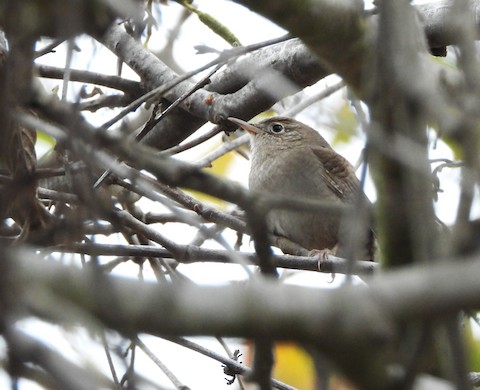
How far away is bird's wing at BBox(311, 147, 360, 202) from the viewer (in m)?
6.08

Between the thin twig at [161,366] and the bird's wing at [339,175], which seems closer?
the thin twig at [161,366]

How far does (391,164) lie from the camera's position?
6.99 ft

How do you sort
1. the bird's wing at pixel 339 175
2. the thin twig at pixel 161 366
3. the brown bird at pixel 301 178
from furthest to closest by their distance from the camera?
1. the bird's wing at pixel 339 175
2. the brown bird at pixel 301 178
3. the thin twig at pixel 161 366

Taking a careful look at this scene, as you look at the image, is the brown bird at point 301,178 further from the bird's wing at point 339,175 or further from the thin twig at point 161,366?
the thin twig at point 161,366

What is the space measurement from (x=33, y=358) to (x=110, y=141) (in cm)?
47

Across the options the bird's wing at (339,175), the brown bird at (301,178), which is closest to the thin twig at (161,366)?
the brown bird at (301,178)

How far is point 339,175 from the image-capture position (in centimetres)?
618

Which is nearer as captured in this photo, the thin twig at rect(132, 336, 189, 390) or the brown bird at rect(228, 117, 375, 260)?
the thin twig at rect(132, 336, 189, 390)

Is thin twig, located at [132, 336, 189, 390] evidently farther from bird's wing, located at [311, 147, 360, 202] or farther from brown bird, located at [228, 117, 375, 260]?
bird's wing, located at [311, 147, 360, 202]

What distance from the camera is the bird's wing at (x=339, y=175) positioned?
6078 mm

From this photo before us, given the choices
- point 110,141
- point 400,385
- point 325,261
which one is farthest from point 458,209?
point 325,261

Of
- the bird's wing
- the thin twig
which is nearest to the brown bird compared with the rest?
the bird's wing

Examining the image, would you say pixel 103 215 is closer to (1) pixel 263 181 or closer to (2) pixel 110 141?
(2) pixel 110 141

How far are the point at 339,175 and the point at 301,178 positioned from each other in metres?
0.29
